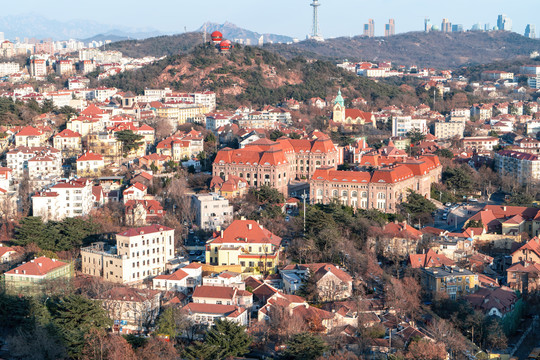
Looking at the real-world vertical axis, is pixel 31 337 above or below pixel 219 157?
below

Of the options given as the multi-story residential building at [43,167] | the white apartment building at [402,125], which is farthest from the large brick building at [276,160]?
the white apartment building at [402,125]

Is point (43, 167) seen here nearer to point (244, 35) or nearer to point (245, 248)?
point (245, 248)

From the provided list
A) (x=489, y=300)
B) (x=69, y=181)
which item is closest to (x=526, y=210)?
(x=489, y=300)

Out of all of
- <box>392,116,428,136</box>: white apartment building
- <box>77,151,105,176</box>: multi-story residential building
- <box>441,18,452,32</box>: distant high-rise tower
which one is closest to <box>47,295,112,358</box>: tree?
<box>77,151,105,176</box>: multi-story residential building

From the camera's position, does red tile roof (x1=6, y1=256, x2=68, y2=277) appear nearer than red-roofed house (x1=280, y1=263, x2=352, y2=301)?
No

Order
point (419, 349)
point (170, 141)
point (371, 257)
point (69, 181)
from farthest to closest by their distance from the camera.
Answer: point (170, 141)
point (69, 181)
point (371, 257)
point (419, 349)

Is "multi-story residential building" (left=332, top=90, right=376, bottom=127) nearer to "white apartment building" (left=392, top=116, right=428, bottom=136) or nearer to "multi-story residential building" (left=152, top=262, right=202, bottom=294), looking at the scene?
"white apartment building" (left=392, top=116, right=428, bottom=136)

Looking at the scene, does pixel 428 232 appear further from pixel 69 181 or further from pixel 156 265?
pixel 69 181
